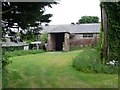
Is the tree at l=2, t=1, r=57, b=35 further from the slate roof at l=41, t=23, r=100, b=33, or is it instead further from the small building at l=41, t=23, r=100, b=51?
the slate roof at l=41, t=23, r=100, b=33

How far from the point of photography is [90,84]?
1165 centimetres

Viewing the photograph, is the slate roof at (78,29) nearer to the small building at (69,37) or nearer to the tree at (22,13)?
the small building at (69,37)

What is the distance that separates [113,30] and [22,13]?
7.96m

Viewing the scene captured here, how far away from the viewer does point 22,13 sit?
9.07 metres

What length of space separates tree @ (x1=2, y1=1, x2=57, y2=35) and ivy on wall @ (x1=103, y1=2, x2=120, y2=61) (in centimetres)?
651

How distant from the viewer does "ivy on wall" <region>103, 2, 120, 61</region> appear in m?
15.6

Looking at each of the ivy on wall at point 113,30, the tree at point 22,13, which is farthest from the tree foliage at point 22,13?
the ivy on wall at point 113,30

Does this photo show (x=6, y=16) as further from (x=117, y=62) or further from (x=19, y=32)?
(x=117, y=62)

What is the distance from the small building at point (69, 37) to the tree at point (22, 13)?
104 feet

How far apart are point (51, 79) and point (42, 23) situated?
3035 mm

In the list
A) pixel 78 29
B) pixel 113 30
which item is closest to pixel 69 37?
pixel 78 29

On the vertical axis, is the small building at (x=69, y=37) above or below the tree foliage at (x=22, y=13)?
below

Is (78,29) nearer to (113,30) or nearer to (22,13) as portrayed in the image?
(113,30)

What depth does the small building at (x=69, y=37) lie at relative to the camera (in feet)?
138
